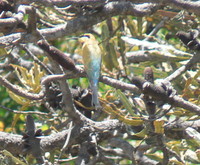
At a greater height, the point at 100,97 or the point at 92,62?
the point at 92,62

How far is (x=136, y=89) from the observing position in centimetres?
148

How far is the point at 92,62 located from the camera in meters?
1.76

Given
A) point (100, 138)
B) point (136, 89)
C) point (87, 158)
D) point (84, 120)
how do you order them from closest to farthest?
point (136, 89)
point (84, 120)
point (87, 158)
point (100, 138)

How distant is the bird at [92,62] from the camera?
5.44 ft

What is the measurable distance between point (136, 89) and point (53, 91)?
1.53 feet

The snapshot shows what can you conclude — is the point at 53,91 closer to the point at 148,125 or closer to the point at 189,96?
the point at 148,125

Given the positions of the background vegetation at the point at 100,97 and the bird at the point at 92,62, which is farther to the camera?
the bird at the point at 92,62

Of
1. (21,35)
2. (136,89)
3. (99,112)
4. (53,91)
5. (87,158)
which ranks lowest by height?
(87,158)

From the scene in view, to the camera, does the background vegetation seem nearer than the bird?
Yes

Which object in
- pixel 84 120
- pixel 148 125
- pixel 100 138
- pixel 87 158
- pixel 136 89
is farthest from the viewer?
pixel 100 138

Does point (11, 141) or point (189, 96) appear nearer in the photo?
point (11, 141)

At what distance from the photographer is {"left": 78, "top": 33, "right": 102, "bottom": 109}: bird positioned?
5.44 ft

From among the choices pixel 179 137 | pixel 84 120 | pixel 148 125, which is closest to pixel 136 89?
pixel 148 125

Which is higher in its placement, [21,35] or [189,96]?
[21,35]
